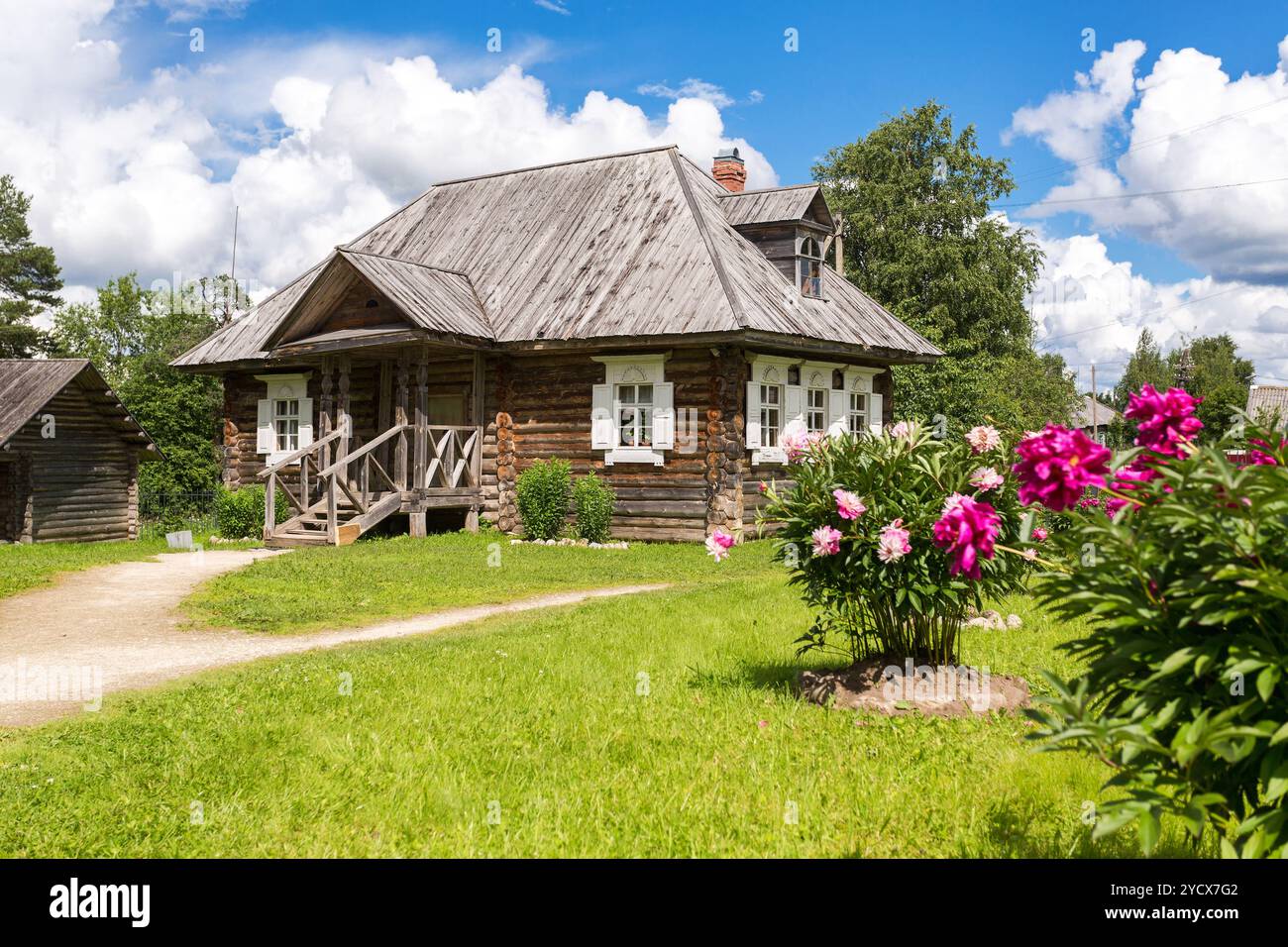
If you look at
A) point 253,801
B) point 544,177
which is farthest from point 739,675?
point 544,177

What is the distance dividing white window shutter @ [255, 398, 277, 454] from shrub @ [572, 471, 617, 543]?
310 inches

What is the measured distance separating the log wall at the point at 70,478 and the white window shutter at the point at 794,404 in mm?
14677

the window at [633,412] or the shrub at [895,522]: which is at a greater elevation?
the window at [633,412]

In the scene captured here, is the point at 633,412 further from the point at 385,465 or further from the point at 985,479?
the point at 985,479

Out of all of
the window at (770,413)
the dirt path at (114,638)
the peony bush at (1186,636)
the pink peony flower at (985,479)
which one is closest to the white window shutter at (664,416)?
Result: the window at (770,413)

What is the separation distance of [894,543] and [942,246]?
1375 inches

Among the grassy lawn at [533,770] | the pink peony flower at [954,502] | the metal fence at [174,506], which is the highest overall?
the pink peony flower at [954,502]

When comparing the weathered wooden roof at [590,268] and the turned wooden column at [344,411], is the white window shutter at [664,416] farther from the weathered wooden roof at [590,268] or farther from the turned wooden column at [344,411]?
the turned wooden column at [344,411]

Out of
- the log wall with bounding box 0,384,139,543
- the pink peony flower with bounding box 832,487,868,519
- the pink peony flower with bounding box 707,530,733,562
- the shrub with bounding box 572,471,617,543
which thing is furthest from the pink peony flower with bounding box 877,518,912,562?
the log wall with bounding box 0,384,139,543

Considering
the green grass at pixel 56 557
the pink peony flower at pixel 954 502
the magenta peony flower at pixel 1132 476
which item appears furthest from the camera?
the green grass at pixel 56 557

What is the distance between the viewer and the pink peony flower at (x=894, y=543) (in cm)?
593

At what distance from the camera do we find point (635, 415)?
1920 centimetres

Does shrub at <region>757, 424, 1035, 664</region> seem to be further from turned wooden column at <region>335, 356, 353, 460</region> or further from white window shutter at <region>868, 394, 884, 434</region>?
white window shutter at <region>868, 394, 884, 434</region>

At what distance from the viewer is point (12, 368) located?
2364cm
